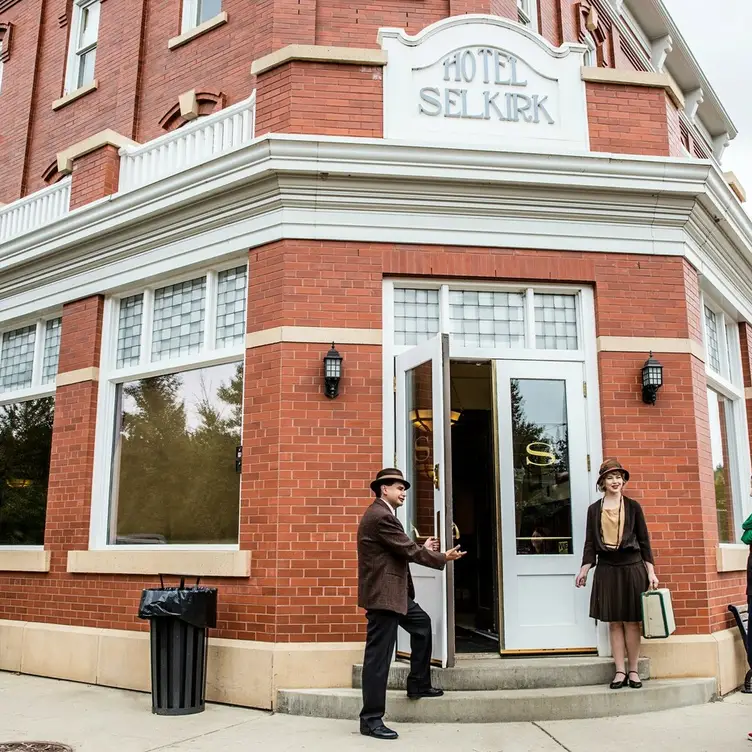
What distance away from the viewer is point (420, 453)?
7.14m

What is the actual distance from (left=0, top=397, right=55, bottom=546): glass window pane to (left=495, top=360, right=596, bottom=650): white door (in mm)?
5446

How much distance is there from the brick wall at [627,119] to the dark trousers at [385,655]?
498cm

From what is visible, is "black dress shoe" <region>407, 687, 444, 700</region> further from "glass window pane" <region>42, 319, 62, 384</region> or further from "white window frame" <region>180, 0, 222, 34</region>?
"white window frame" <region>180, 0, 222, 34</region>

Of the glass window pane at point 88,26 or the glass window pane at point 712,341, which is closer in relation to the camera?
the glass window pane at point 712,341

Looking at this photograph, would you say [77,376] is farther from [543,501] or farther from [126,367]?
[543,501]

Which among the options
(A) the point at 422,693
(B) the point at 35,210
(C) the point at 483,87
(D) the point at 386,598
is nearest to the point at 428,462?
(D) the point at 386,598

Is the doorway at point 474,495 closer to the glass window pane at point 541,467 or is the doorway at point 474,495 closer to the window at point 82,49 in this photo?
the glass window pane at point 541,467

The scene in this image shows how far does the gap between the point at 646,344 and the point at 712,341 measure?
222 cm

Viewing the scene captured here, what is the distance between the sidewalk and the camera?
18.1 ft

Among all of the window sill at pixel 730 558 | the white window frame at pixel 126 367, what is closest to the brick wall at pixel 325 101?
the white window frame at pixel 126 367

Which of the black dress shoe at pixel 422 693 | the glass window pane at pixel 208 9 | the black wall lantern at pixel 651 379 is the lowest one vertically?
the black dress shoe at pixel 422 693

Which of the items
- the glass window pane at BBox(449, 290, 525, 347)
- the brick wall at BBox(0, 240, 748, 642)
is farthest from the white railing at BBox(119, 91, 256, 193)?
the glass window pane at BBox(449, 290, 525, 347)

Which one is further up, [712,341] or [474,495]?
[712,341]

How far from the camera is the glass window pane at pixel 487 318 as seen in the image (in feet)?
25.2
